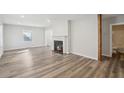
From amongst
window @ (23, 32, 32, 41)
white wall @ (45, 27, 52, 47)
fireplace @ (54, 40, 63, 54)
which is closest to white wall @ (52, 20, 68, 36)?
fireplace @ (54, 40, 63, 54)

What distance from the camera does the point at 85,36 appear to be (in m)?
5.57

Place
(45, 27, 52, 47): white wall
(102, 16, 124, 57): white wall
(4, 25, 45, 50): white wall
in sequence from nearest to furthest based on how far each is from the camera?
(102, 16, 124, 57): white wall, (4, 25, 45, 50): white wall, (45, 27, 52, 47): white wall

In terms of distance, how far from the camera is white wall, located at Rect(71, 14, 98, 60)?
4992mm

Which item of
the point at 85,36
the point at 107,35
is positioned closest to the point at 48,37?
the point at 85,36

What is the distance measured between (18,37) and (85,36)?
6248 mm

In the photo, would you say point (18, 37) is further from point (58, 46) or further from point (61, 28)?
point (61, 28)

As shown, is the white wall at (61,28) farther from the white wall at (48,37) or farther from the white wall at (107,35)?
the white wall at (48,37)

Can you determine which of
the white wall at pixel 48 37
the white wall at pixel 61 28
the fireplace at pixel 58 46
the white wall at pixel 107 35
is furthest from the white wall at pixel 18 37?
the white wall at pixel 107 35

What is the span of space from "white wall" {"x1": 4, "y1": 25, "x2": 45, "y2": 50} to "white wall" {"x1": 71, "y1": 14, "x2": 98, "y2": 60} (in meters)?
5.13

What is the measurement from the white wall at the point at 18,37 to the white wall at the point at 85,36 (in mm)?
5129

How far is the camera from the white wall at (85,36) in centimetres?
499

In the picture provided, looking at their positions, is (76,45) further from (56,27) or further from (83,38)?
(56,27)

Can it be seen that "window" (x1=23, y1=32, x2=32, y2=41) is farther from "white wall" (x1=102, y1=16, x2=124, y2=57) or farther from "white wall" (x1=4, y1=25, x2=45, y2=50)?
"white wall" (x1=102, y1=16, x2=124, y2=57)
